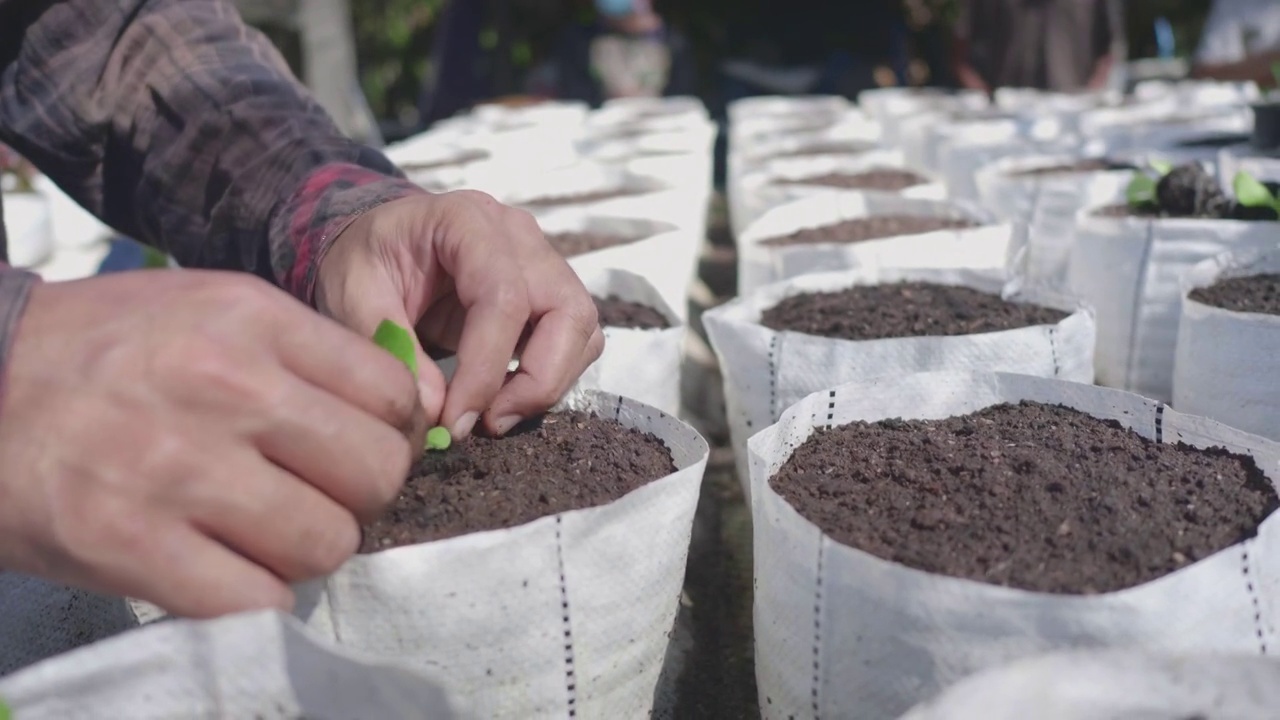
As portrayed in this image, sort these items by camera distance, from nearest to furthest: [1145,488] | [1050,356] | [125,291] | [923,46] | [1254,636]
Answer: [125,291]
[1254,636]
[1145,488]
[1050,356]
[923,46]

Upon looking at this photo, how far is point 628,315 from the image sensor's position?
1467mm

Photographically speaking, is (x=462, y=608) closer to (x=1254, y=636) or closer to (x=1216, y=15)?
(x=1254, y=636)

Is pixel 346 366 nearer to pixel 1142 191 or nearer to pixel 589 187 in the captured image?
pixel 1142 191

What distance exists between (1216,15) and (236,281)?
14.8 ft

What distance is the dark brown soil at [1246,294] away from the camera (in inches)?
48.8

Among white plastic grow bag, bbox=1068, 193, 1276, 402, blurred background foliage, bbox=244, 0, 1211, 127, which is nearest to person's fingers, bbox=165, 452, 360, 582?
white plastic grow bag, bbox=1068, 193, 1276, 402

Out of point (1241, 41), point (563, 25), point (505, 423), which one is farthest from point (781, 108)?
point (505, 423)

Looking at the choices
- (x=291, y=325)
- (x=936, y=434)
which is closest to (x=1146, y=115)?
(x=936, y=434)

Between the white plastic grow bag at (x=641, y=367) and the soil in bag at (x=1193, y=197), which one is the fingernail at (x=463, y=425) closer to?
the white plastic grow bag at (x=641, y=367)

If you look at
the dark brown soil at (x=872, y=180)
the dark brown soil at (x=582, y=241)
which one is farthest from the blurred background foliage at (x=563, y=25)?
the dark brown soil at (x=582, y=241)

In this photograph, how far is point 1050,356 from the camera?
3.85 feet

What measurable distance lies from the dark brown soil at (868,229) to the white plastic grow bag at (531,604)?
109 centimetres

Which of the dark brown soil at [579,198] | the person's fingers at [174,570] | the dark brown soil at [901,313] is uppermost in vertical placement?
the person's fingers at [174,570]

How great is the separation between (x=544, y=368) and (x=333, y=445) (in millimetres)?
339
